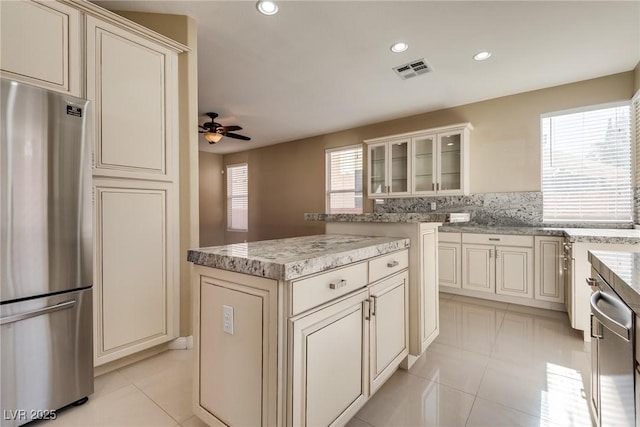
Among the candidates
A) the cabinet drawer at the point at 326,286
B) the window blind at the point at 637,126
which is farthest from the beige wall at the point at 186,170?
the window blind at the point at 637,126

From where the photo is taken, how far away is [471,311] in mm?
3225

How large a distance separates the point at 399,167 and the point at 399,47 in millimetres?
2055

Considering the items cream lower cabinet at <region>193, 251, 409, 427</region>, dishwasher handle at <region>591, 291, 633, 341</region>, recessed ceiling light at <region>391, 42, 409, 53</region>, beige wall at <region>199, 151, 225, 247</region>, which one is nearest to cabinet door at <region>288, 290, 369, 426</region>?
cream lower cabinet at <region>193, 251, 409, 427</region>

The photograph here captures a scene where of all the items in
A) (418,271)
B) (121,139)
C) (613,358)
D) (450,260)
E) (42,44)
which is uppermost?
(42,44)

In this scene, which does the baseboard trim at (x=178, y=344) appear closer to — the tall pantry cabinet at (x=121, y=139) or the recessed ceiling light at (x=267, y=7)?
the tall pantry cabinet at (x=121, y=139)

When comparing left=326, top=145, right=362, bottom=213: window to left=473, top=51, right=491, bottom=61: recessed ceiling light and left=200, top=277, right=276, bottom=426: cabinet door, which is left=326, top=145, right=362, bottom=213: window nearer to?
left=473, top=51, right=491, bottom=61: recessed ceiling light

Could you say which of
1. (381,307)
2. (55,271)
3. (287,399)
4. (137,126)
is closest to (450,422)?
(381,307)

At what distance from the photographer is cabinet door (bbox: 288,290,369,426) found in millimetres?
1107

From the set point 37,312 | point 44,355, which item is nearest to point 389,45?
point 37,312

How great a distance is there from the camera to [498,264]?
3438 mm

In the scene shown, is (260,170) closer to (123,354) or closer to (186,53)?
(186,53)

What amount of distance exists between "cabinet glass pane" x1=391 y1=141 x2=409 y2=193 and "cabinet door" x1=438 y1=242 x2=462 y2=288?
1122mm

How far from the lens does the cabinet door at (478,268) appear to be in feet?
11.5

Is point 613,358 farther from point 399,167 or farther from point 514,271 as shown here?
point 399,167
